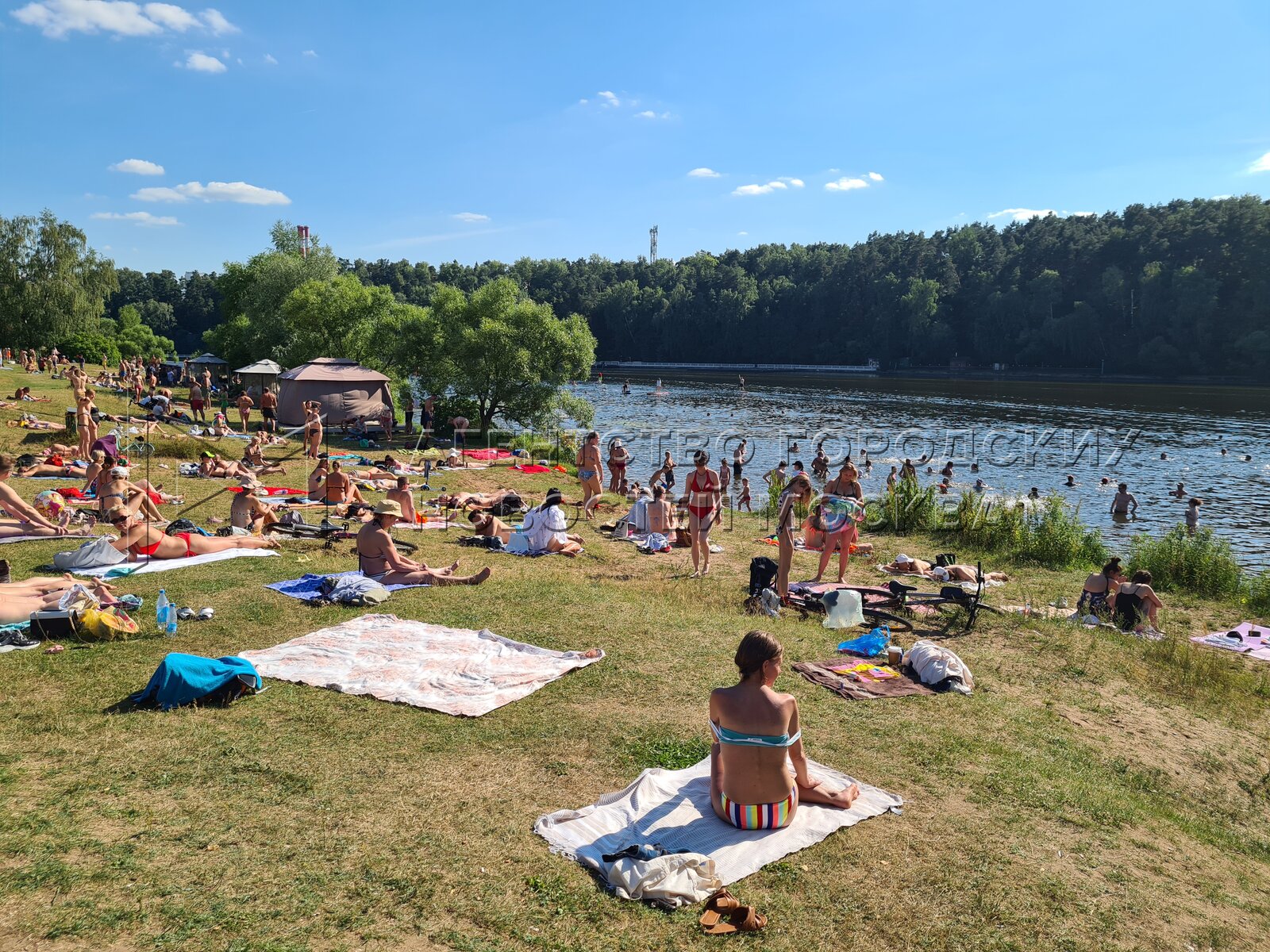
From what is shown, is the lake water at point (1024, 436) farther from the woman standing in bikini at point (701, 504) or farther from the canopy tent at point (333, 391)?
the woman standing in bikini at point (701, 504)

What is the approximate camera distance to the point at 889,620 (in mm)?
9531

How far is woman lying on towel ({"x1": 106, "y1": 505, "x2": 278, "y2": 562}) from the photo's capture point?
9883mm

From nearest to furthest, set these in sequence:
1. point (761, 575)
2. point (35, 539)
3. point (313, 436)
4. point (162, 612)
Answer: point (162, 612), point (761, 575), point (35, 539), point (313, 436)

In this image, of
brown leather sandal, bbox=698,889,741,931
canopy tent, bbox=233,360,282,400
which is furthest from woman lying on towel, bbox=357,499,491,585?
canopy tent, bbox=233,360,282,400

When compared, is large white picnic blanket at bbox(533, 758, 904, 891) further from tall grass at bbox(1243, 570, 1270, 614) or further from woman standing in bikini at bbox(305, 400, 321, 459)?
woman standing in bikini at bbox(305, 400, 321, 459)

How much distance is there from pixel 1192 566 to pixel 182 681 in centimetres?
1468

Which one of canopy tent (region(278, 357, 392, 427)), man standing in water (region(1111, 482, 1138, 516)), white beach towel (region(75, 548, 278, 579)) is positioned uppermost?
canopy tent (region(278, 357, 392, 427))

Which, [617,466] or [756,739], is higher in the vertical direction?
[756,739]

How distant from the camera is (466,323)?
96.9 feet

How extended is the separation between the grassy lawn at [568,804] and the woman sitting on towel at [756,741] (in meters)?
0.37

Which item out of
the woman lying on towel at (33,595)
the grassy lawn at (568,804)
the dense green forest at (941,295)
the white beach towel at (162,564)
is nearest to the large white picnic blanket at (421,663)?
the grassy lawn at (568,804)

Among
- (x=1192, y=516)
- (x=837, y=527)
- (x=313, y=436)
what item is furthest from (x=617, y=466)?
(x=1192, y=516)

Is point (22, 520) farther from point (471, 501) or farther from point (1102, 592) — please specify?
point (1102, 592)

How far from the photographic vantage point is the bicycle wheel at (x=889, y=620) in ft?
30.8
